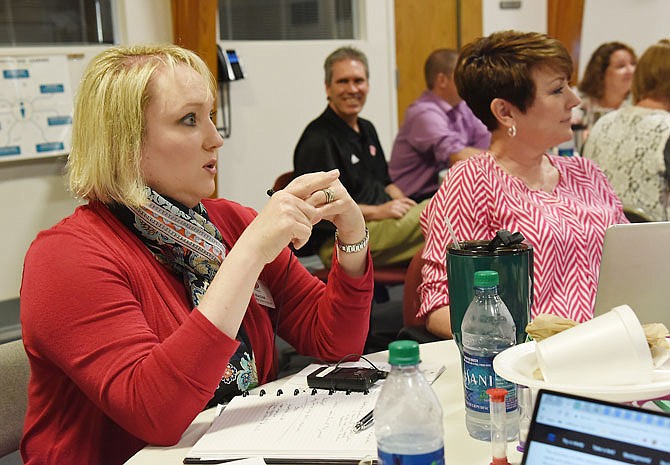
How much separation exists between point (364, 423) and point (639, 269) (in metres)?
0.68

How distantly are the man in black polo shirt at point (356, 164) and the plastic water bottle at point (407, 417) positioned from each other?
104 inches

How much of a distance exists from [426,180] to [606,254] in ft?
11.1

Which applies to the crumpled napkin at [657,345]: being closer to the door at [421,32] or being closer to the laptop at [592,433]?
the laptop at [592,433]

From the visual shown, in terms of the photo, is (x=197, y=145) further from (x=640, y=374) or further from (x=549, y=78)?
(x=549, y=78)

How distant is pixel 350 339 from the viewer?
5.75ft

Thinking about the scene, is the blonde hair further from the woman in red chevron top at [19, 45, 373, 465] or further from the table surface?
the table surface

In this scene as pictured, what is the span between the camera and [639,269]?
64.1 inches

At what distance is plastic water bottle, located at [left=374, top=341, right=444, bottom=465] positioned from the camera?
3.14 ft

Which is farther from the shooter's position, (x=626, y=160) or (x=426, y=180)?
(x=426, y=180)

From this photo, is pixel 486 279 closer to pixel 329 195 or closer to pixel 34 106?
pixel 329 195

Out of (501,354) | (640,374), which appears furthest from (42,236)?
(640,374)

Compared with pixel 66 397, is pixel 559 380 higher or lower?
higher

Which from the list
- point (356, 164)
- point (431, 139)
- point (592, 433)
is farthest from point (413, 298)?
point (431, 139)

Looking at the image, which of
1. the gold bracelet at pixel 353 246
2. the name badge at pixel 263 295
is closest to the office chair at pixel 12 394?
the name badge at pixel 263 295
